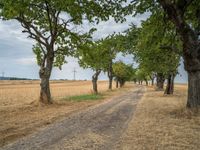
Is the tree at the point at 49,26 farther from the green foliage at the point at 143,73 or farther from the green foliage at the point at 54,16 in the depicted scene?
the green foliage at the point at 143,73

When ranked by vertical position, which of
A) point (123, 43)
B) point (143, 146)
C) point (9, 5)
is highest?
point (9, 5)

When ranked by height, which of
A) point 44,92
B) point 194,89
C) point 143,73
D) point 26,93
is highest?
point 143,73

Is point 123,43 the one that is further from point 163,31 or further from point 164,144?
point 164,144

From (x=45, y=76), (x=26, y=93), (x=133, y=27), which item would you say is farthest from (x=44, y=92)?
(x=26, y=93)

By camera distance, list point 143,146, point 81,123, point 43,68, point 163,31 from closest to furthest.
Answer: point 143,146 < point 81,123 < point 163,31 < point 43,68

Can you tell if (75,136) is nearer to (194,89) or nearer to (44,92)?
(194,89)

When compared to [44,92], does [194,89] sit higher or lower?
higher

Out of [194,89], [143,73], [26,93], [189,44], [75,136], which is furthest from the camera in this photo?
[143,73]

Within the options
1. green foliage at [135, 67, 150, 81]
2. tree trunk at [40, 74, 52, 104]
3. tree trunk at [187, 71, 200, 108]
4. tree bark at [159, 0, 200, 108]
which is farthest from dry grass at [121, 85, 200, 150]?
green foliage at [135, 67, 150, 81]

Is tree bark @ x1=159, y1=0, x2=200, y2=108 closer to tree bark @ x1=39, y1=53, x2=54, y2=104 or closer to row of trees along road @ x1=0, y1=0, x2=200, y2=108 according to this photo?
row of trees along road @ x1=0, y1=0, x2=200, y2=108

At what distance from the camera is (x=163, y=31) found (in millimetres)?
23906

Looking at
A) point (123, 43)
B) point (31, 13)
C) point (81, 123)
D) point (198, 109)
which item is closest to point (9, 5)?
point (31, 13)

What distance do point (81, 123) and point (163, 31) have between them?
1091 centimetres

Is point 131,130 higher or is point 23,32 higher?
point 23,32
